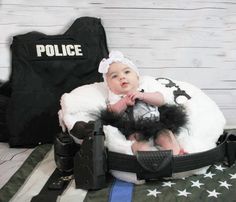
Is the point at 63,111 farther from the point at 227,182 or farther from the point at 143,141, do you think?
the point at 227,182

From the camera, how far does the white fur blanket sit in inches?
45.2

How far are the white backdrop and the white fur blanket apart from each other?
25cm

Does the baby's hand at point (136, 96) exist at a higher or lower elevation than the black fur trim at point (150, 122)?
higher

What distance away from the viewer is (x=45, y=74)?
1466 mm

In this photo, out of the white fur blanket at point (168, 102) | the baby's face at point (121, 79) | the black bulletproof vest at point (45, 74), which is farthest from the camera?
the black bulletproof vest at point (45, 74)

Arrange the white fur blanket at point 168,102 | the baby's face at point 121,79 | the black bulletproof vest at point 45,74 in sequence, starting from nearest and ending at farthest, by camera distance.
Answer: the white fur blanket at point 168,102
the baby's face at point 121,79
the black bulletproof vest at point 45,74

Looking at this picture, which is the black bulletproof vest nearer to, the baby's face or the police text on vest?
the police text on vest

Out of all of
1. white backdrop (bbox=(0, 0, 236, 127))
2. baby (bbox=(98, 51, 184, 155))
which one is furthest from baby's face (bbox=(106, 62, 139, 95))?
white backdrop (bbox=(0, 0, 236, 127))

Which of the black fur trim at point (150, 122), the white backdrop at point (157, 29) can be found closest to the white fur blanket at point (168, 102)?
the black fur trim at point (150, 122)

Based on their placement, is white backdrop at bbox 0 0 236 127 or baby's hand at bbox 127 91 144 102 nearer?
baby's hand at bbox 127 91 144 102

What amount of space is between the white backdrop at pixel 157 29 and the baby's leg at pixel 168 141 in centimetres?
49

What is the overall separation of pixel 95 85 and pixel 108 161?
0.37 m

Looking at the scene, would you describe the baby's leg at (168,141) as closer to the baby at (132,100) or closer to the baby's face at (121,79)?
the baby at (132,100)

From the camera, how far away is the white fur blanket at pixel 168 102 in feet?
3.77
